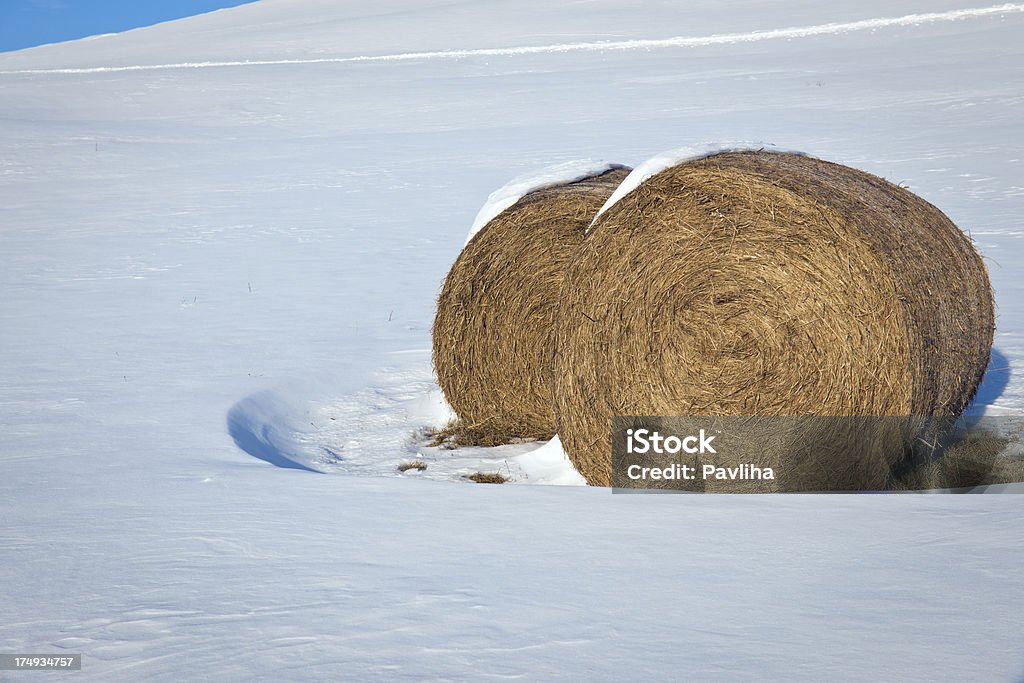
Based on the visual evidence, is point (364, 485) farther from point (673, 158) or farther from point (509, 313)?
point (673, 158)

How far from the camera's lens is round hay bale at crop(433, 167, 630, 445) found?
6.11 metres

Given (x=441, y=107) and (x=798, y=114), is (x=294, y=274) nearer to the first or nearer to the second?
(x=798, y=114)

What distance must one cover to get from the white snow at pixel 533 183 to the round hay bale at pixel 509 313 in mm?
30

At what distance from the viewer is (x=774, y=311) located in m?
4.62

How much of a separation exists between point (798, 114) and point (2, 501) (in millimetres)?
17647

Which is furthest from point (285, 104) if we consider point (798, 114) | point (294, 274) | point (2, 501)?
point (2, 501)

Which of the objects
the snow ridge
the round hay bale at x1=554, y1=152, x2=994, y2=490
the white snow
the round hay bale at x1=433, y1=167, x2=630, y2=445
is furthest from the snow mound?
the snow ridge

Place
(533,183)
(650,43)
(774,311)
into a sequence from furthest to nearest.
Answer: (650,43) < (533,183) < (774,311)

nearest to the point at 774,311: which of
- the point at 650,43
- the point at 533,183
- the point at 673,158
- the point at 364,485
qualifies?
the point at 673,158

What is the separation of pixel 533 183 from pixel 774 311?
2.04m

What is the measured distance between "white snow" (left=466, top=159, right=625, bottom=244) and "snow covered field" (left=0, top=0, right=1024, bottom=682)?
1224 mm

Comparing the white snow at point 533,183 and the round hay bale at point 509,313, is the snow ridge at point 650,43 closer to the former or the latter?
the white snow at point 533,183

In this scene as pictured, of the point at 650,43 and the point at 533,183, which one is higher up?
the point at 650,43

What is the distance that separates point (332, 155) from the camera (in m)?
19.1
